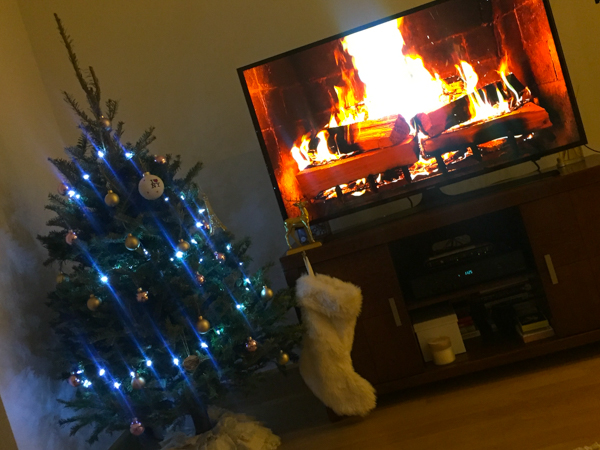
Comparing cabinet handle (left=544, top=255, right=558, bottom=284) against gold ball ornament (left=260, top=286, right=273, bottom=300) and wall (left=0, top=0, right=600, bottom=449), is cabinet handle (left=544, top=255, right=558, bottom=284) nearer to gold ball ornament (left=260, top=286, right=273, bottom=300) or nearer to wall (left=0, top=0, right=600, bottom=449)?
wall (left=0, top=0, right=600, bottom=449)

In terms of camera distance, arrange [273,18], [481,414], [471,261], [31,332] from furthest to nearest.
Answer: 1. [273,18]
2. [471,261]
3. [31,332]
4. [481,414]

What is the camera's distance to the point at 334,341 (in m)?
1.90

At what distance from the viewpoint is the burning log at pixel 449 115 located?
2.10 metres

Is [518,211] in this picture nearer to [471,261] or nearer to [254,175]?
[471,261]

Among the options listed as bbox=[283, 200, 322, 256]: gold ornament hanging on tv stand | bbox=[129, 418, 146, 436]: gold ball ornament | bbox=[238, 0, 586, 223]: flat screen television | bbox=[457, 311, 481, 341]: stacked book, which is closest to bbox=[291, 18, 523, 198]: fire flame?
bbox=[238, 0, 586, 223]: flat screen television

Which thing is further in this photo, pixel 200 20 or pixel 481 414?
pixel 200 20

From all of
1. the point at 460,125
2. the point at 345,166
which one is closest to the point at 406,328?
the point at 345,166

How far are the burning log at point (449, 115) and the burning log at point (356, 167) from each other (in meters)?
0.07

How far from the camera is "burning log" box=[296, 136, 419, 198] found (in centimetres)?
215

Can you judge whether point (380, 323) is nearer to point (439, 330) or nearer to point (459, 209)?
point (439, 330)

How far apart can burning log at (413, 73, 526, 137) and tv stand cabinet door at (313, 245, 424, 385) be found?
532 millimetres

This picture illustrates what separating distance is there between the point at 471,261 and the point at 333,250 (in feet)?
1.80

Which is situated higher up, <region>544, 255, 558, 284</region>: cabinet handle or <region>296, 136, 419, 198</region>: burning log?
<region>296, 136, 419, 198</region>: burning log

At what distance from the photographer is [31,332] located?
192 cm
